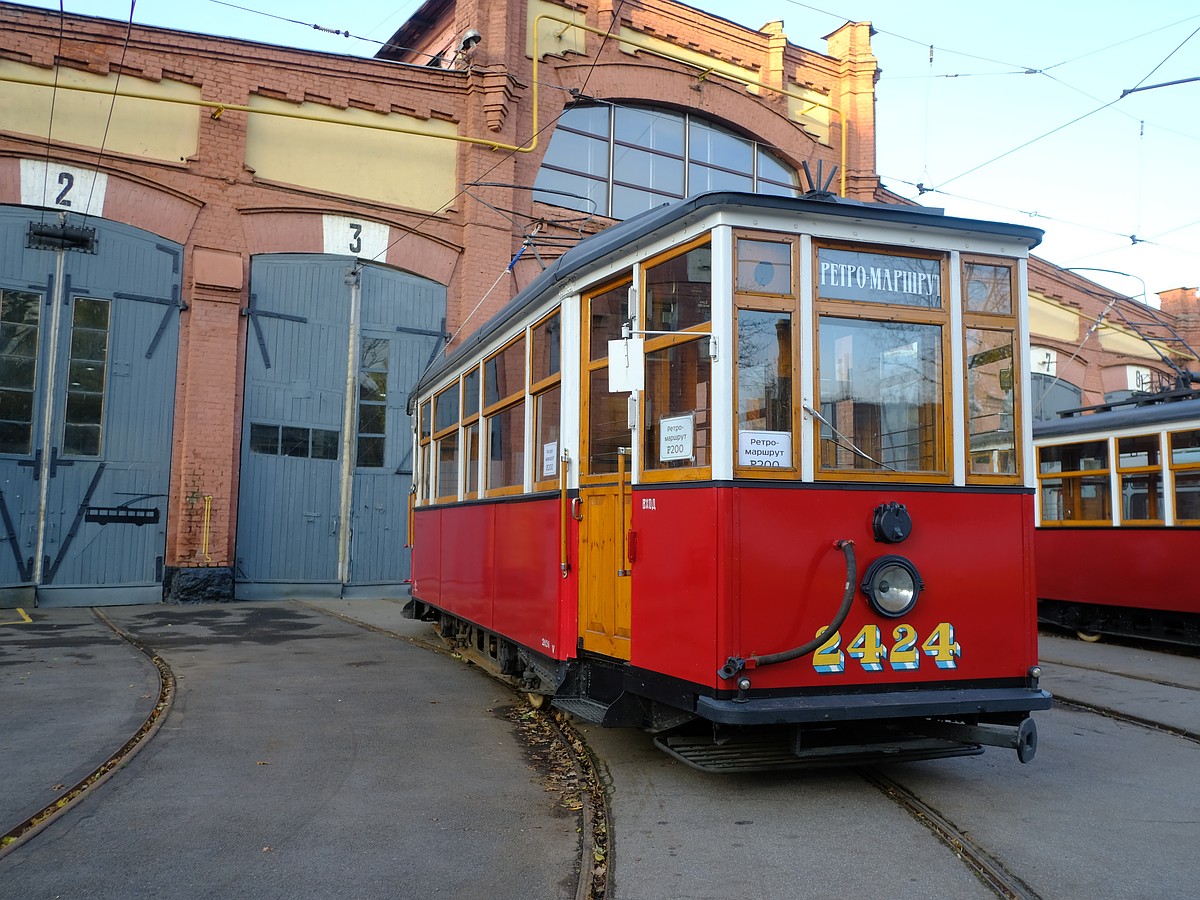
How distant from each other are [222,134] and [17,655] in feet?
27.2

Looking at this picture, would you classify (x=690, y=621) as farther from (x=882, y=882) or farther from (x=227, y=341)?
(x=227, y=341)

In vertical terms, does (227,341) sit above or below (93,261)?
below

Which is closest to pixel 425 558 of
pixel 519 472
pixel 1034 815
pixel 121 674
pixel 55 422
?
pixel 121 674

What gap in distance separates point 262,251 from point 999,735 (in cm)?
1311

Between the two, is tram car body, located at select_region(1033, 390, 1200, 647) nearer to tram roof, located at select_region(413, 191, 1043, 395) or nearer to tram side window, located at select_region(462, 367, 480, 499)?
tram roof, located at select_region(413, 191, 1043, 395)

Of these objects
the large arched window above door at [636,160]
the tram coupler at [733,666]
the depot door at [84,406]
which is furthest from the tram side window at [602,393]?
the large arched window above door at [636,160]

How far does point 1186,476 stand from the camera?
10836 millimetres

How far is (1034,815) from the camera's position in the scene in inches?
186

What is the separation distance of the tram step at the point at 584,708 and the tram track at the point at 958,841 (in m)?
1.41

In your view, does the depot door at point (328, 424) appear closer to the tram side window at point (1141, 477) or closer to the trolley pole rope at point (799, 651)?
the tram side window at point (1141, 477)

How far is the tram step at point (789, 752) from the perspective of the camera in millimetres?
4781

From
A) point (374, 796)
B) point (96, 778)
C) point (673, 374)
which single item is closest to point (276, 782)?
point (374, 796)

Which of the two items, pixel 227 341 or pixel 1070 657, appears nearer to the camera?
pixel 1070 657

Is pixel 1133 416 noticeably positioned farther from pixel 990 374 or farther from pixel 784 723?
pixel 784 723
